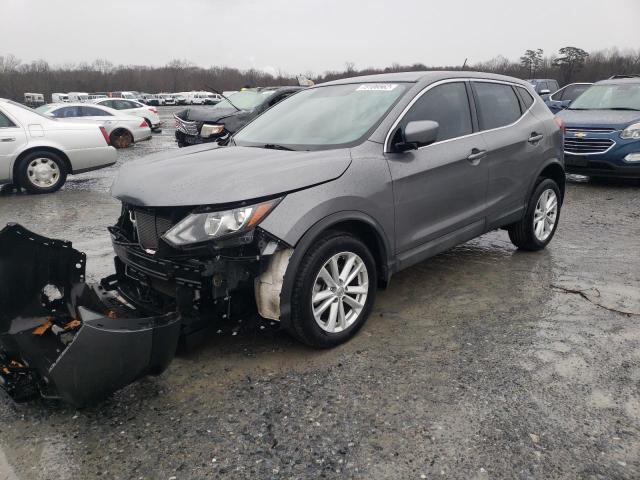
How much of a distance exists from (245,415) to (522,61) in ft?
224

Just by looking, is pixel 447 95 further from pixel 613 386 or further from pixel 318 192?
pixel 613 386

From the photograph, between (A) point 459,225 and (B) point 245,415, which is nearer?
(B) point 245,415

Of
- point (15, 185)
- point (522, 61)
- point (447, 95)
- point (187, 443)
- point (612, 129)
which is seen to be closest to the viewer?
point (187, 443)

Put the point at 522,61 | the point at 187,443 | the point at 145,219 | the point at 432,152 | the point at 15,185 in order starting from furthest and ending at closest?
1. the point at 522,61
2. the point at 15,185
3. the point at 432,152
4. the point at 145,219
5. the point at 187,443

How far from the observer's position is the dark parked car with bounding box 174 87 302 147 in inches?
421

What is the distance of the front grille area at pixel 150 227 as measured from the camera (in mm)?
3082

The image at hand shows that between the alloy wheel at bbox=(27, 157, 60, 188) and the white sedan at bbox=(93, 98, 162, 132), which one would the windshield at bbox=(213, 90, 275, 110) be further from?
the white sedan at bbox=(93, 98, 162, 132)

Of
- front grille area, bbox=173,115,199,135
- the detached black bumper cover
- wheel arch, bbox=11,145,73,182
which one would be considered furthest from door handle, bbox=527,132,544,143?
front grille area, bbox=173,115,199,135

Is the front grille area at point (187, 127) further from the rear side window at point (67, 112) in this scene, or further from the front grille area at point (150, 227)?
the front grille area at point (150, 227)

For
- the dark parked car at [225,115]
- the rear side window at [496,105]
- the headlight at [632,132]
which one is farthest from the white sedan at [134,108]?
the rear side window at [496,105]

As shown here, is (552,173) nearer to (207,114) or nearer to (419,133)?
(419,133)

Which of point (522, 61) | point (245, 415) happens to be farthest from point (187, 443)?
point (522, 61)

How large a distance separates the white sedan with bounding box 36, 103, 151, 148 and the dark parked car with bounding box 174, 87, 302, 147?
4.43 meters

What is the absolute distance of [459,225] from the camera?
4195 mm
